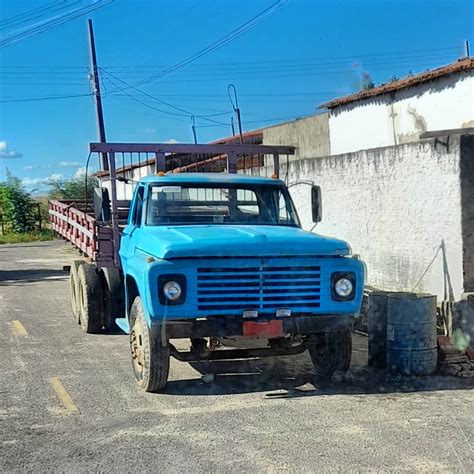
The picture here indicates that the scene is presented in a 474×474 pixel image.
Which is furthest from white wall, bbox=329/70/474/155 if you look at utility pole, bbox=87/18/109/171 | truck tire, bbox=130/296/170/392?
utility pole, bbox=87/18/109/171

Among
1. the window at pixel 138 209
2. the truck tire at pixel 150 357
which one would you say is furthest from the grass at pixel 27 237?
the truck tire at pixel 150 357

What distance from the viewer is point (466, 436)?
5.10 meters

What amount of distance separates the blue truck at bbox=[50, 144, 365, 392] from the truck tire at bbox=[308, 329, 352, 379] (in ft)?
0.03

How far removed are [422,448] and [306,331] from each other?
1717 millimetres

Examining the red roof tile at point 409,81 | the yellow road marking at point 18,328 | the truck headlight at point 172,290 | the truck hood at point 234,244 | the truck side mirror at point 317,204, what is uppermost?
the red roof tile at point 409,81

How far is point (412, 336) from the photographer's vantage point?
689cm

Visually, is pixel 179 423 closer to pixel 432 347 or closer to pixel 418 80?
pixel 432 347

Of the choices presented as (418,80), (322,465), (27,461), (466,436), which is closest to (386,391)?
(466,436)

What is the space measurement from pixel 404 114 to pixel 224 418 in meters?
10.6

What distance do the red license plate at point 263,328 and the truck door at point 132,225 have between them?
5.74ft

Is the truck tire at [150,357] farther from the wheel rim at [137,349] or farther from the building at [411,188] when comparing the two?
the building at [411,188]

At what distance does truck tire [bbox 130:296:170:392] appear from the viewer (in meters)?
6.20

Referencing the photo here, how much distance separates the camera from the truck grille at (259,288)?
19.7 feet

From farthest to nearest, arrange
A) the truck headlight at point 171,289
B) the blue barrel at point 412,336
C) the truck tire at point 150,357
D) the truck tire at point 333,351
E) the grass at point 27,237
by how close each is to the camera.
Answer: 1. the grass at point 27,237
2. the blue barrel at point 412,336
3. the truck tire at point 333,351
4. the truck tire at point 150,357
5. the truck headlight at point 171,289
